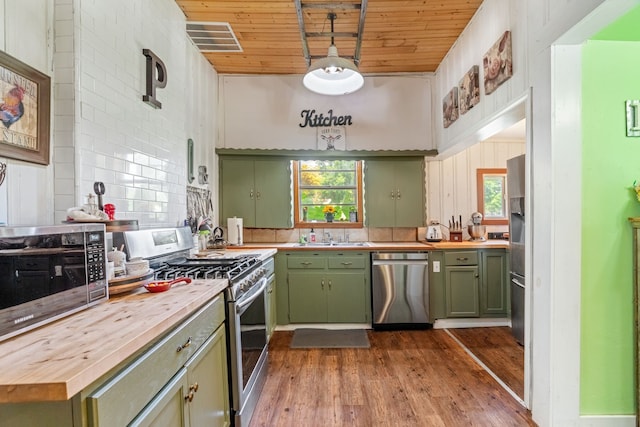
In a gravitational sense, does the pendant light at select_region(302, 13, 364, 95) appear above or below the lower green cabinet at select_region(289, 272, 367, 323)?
A: above

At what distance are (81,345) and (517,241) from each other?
11.0ft

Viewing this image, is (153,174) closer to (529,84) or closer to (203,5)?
(203,5)

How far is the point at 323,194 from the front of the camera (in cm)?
408

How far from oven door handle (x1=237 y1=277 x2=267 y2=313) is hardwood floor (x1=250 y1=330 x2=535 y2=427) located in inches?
29.0

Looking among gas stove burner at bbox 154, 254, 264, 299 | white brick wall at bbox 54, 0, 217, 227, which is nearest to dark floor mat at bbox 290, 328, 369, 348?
gas stove burner at bbox 154, 254, 264, 299

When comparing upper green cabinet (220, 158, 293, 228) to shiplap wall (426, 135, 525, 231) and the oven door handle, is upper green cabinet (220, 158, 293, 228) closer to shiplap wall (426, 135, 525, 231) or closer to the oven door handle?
the oven door handle

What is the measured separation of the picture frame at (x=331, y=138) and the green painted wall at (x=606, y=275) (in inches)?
98.2

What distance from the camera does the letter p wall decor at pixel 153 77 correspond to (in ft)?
6.77

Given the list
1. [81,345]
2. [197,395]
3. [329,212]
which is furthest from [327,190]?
[81,345]

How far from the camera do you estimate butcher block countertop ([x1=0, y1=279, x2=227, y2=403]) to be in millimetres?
678

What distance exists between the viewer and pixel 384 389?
2262 mm

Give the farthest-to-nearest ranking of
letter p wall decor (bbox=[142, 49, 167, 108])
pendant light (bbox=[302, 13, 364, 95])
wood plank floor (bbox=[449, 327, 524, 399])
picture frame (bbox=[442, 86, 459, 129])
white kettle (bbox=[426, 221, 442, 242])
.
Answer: white kettle (bbox=[426, 221, 442, 242]), picture frame (bbox=[442, 86, 459, 129]), pendant light (bbox=[302, 13, 364, 95]), wood plank floor (bbox=[449, 327, 524, 399]), letter p wall decor (bbox=[142, 49, 167, 108])

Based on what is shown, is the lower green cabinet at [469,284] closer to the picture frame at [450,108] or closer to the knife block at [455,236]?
the knife block at [455,236]

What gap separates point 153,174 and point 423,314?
2949mm
